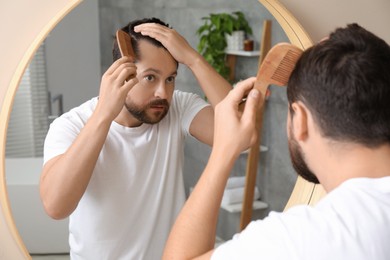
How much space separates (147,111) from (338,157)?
0.41 m

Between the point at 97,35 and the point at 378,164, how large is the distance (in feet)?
7.71

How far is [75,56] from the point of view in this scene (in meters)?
2.69

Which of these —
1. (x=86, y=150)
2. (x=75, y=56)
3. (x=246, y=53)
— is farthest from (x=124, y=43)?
(x=75, y=56)

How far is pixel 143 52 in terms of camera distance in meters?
0.86

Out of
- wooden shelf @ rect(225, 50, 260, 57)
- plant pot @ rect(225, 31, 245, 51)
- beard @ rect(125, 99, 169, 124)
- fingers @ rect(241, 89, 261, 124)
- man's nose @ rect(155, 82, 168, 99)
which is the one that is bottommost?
wooden shelf @ rect(225, 50, 260, 57)

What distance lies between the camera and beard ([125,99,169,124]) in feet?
2.85

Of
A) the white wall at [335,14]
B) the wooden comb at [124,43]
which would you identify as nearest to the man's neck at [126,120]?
the wooden comb at [124,43]

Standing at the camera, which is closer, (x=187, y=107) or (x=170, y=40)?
(x=170, y=40)

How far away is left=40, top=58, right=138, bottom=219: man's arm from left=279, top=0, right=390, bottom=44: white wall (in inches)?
10.1

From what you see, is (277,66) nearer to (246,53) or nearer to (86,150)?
(86,150)

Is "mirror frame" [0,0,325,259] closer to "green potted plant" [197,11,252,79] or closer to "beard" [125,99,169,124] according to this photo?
"beard" [125,99,169,124]

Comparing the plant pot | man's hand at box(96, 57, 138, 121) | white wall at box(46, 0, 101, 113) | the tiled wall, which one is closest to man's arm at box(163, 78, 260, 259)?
man's hand at box(96, 57, 138, 121)

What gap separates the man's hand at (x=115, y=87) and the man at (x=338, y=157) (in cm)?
25

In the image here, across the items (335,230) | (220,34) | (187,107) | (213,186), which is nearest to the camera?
(335,230)
